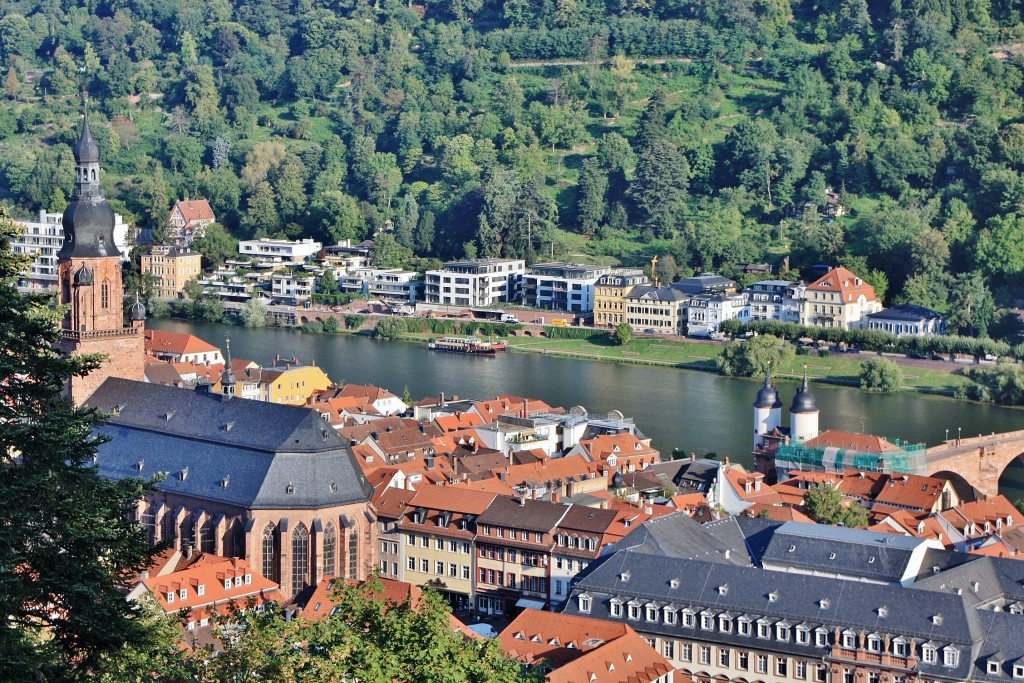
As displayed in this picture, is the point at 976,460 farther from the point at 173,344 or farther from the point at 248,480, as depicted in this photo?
the point at 173,344

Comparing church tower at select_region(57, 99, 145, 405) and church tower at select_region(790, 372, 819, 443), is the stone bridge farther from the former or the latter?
church tower at select_region(57, 99, 145, 405)

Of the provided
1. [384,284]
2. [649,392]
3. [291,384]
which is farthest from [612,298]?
[291,384]

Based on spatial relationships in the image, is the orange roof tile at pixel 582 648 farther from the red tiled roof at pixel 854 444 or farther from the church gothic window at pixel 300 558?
the red tiled roof at pixel 854 444

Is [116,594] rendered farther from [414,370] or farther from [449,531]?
[414,370]

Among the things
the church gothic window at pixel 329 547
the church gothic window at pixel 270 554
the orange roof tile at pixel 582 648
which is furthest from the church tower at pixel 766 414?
the orange roof tile at pixel 582 648

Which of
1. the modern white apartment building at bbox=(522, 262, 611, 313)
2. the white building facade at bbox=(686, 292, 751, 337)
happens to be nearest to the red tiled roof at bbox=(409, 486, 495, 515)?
the white building facade at bbox=(686, 292, 751, 337)

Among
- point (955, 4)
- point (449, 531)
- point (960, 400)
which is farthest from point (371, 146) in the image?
point (449, 531)
